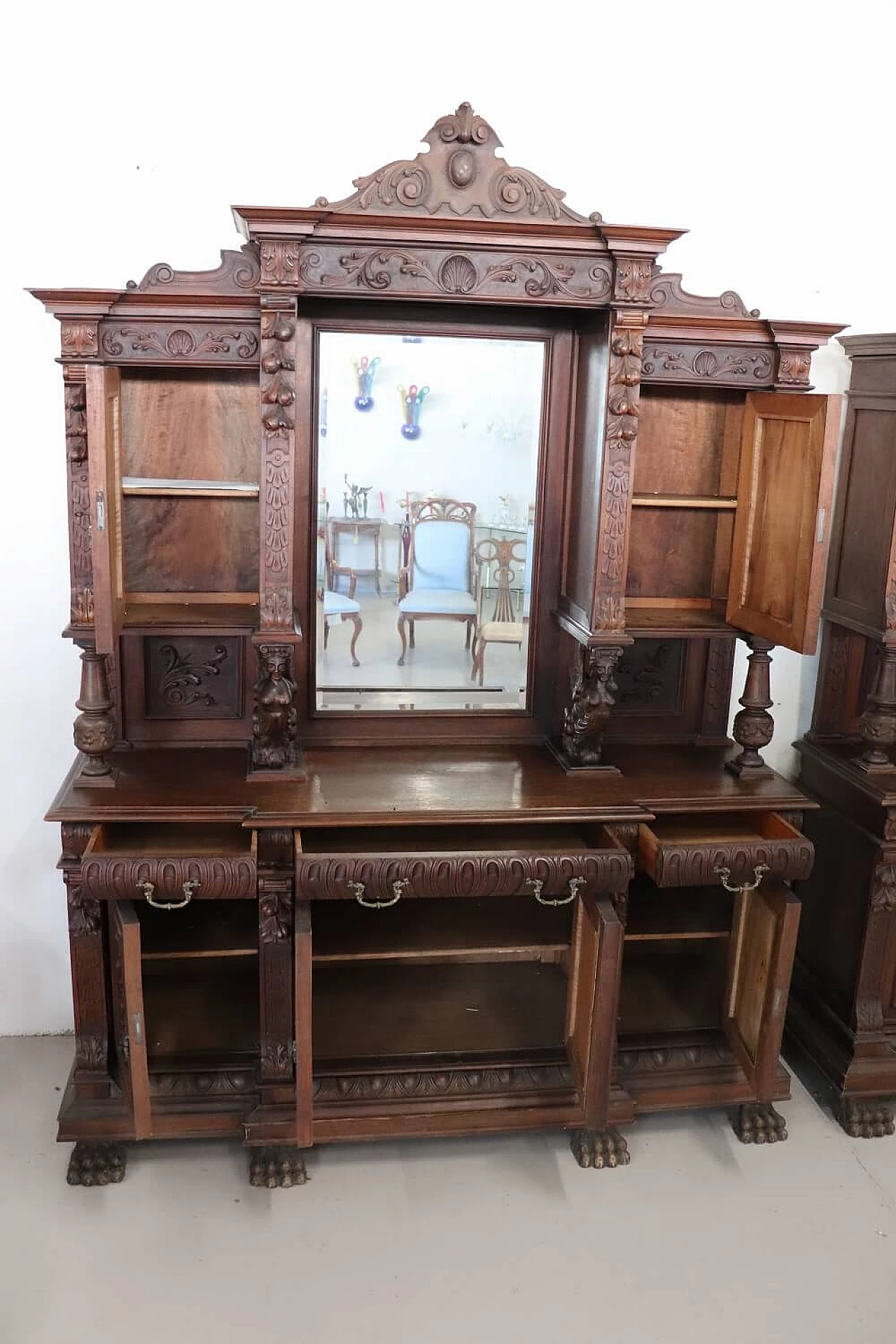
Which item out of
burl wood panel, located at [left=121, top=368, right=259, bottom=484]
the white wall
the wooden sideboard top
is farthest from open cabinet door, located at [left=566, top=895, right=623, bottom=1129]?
the white wall

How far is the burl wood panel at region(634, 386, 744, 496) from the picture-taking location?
3217mm

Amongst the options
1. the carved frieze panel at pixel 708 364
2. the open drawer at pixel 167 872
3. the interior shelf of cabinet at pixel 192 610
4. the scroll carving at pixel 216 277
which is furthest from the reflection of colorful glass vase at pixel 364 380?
the open drawer at pixel 167 872

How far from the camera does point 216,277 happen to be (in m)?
2.74

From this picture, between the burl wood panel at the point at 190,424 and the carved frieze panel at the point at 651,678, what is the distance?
1212 mm

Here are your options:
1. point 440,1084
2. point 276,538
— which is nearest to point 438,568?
point 276,538

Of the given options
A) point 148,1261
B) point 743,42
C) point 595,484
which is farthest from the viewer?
point 743,42

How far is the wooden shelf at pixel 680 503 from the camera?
312cm

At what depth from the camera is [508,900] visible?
3.23 meters

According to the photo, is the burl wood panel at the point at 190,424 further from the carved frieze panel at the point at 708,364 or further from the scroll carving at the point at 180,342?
the carved frieze panel at the point at 708,364

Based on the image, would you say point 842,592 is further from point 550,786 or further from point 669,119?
point 669,119

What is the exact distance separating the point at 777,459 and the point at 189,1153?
7.91 ft

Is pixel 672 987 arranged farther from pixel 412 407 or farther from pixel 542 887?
pixel 412 407

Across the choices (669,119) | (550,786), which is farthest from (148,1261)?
(669,119)

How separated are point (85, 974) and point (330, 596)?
1.16 metres
